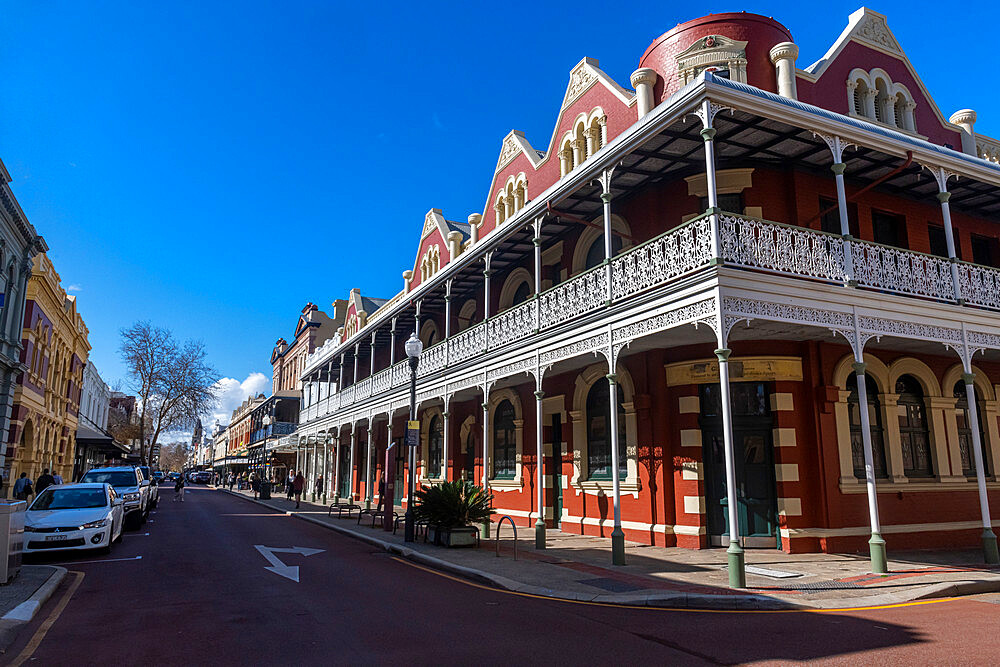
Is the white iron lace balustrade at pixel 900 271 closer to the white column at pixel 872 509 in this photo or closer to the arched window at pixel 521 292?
the white column at pixel 872 509

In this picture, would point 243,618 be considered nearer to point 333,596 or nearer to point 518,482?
point 333,596

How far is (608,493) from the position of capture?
15.8 meters

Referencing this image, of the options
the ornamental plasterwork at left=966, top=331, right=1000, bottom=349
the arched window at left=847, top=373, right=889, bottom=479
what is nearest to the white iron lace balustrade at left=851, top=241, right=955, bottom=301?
the ornamental plasterwork at left=966, top=331, right=1000, bottom=349

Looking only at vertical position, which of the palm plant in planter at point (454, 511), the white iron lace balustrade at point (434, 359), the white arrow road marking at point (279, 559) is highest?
the white iron lace balustrade at point (434, 359)

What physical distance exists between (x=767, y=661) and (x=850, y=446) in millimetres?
9029

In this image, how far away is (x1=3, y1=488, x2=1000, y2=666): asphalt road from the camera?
5969 millimetres

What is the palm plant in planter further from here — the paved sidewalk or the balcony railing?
the balcony railing

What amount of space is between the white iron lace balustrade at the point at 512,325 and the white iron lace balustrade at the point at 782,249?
18.7 feet

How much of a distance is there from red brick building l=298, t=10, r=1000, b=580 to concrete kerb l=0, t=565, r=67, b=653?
8385 millimetres

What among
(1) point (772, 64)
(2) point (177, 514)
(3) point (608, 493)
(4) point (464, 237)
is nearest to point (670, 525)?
(3) point (608, 493)

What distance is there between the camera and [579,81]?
1839cm

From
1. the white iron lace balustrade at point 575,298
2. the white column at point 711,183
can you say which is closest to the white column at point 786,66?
the white column at point 711,183

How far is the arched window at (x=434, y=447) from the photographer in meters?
26.1

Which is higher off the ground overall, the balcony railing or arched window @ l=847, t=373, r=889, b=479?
the balcony railing
